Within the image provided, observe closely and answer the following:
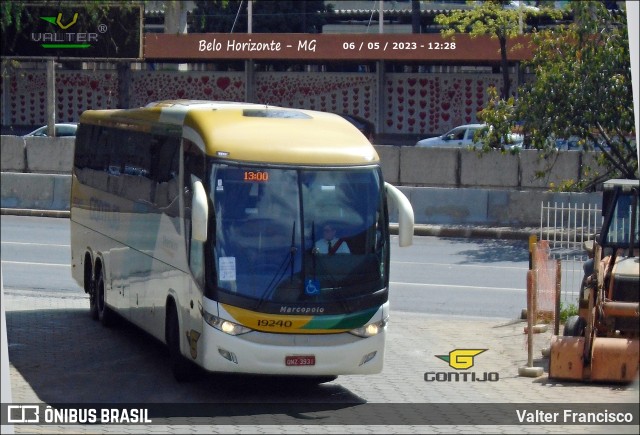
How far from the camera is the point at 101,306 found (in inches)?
636

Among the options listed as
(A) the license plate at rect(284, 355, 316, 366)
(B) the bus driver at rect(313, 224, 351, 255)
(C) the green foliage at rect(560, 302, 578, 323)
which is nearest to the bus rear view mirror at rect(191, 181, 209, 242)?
(B) the bus driver at rect(313, 224, 351, 255)

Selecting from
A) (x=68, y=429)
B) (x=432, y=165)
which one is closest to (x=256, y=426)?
(x=68, y=429)

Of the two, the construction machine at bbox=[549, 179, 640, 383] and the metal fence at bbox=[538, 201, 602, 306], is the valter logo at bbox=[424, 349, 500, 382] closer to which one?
the construction machine at bbox=[549, 179, 640, 383]

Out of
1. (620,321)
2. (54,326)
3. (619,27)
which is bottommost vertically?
(54,326)

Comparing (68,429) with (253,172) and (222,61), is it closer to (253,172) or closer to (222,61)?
(253,172)

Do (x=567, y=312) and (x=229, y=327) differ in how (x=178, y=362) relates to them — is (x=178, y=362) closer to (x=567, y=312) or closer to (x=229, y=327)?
(x=229, y=327)

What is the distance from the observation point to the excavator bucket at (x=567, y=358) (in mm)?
12203

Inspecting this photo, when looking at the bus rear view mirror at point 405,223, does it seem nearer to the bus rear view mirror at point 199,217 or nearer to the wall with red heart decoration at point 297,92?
the bus rear view mirror at point 199,217

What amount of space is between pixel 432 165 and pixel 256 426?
19939mm

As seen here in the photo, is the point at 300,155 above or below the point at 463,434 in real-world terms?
above

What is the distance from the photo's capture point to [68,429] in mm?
9859

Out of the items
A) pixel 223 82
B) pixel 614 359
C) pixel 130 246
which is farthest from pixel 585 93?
pixel 223 82

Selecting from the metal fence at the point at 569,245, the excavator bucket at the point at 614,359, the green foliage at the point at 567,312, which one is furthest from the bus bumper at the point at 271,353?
the metal fence at the point at 569,245

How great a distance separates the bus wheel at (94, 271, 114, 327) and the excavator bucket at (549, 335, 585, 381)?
644cm
